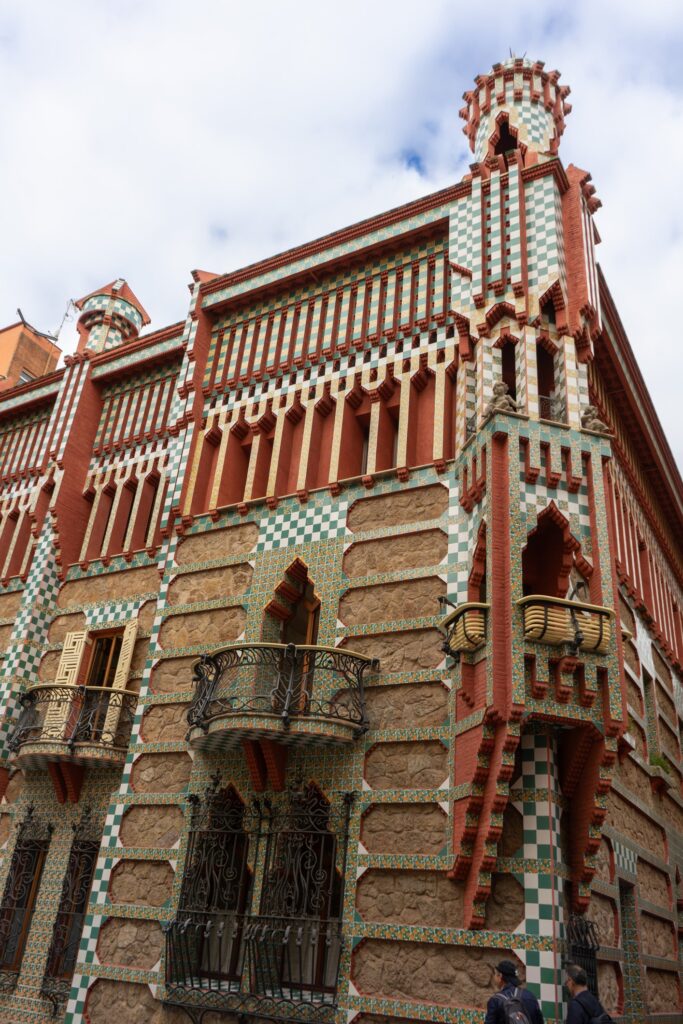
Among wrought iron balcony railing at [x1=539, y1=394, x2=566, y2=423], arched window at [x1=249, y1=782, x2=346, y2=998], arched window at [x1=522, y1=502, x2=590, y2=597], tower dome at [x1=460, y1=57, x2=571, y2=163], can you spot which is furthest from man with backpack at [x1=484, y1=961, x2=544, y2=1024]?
tower dome at [x1=460, y1=57, x2=571, y2=163]

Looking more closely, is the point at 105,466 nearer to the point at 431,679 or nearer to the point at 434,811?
the point at 431,679

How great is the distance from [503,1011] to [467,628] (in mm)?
3511

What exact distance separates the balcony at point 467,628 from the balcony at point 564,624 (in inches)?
18.8

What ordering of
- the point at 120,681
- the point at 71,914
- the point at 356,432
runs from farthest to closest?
the point at 120,681
the point at 356,432
the point at 71,914

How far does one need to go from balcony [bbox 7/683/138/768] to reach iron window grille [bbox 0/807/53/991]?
977 mm

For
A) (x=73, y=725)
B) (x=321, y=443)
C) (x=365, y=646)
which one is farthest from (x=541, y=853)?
(x=73, y=725)

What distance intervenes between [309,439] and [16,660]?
5.99 metres

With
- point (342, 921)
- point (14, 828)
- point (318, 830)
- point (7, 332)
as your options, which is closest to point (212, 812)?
point (318, 830)

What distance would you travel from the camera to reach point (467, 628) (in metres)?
8.88

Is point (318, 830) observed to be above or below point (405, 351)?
below

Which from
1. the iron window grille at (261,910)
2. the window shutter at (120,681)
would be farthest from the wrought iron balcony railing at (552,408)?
the window shutter at (120,681)

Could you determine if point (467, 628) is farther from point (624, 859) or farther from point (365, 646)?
point (624, 859)

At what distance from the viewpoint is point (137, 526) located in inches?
552

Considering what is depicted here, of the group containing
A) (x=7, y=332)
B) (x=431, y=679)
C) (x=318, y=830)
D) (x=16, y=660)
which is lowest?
(x=318, y=830)
